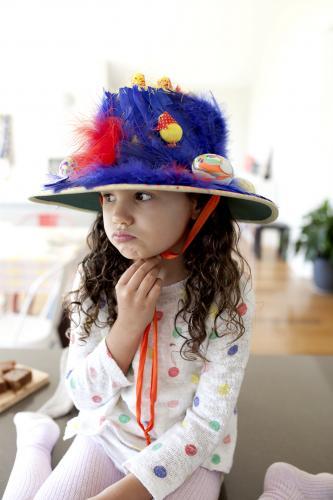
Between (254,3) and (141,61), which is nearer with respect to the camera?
(254,3)

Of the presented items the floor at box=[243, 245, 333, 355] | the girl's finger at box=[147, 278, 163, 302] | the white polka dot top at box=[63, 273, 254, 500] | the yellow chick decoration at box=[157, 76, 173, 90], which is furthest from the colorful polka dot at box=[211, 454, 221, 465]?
the floor at box=[243, 245, 333, 355]

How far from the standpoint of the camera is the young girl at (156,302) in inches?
24.3

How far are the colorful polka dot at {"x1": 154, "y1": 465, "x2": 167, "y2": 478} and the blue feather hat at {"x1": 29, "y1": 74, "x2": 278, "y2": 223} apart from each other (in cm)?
46

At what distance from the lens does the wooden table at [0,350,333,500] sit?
2.78 feet

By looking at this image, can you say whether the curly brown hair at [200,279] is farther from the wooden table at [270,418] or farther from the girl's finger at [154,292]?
the wooden table at [270,418]

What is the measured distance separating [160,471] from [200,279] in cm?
33

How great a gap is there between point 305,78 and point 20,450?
4.24 metres

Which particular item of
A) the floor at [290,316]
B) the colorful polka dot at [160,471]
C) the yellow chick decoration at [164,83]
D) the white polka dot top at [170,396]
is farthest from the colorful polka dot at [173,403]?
the floor at [290,316]

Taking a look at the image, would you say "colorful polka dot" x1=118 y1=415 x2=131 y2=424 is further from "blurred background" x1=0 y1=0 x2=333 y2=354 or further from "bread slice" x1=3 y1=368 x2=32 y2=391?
"blurred background" x1=0 y1=0 x2=333 y2=354

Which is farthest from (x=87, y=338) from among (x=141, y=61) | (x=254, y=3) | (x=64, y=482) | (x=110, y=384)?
(x=141, y=61)

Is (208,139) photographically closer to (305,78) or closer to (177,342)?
(177,342)

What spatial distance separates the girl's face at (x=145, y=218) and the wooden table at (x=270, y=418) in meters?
0.53

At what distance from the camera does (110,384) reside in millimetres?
727

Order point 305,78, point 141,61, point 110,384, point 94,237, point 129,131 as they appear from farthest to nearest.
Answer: point 141,61, point 305,78, point 94,237, point 110,384, point 129,131
